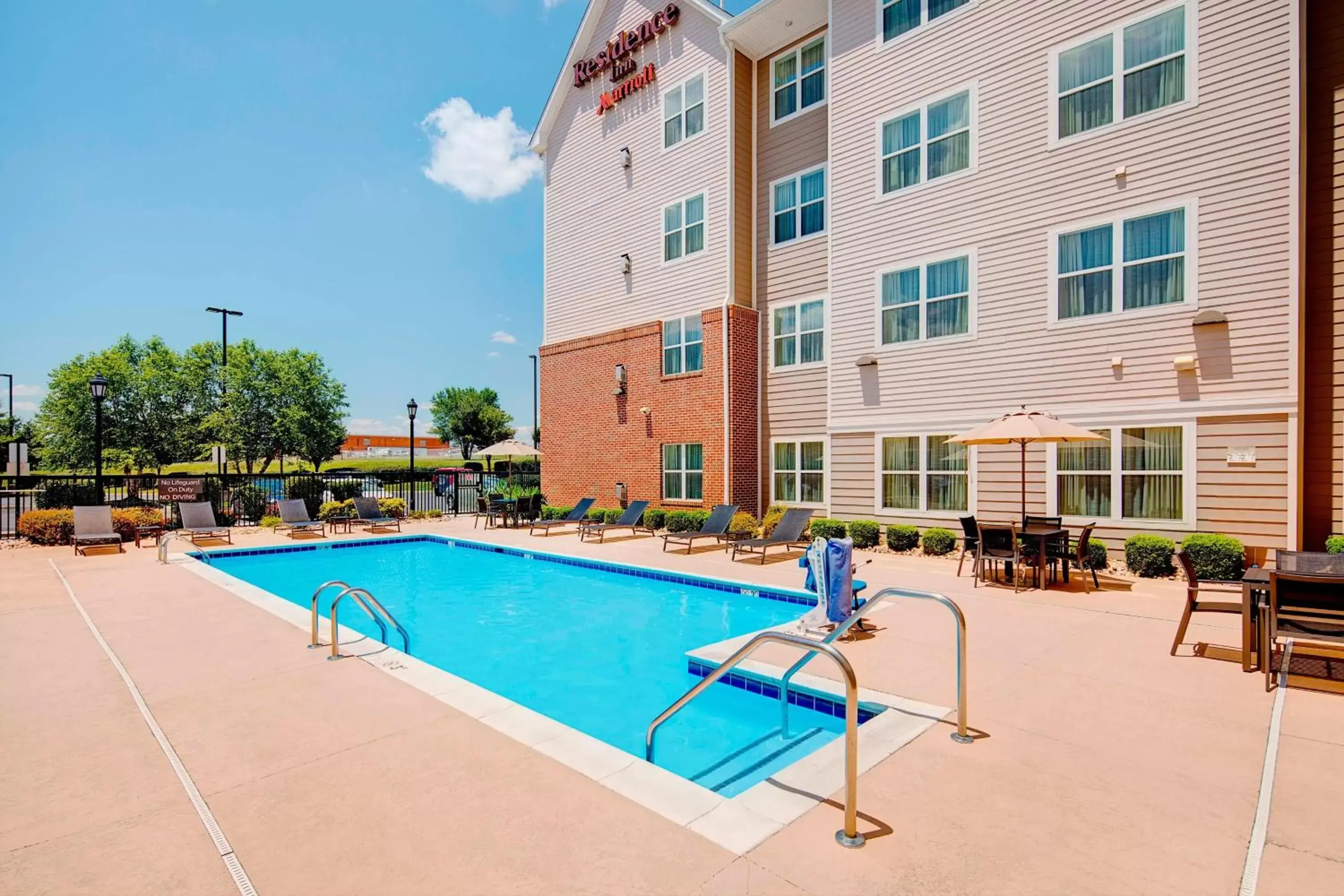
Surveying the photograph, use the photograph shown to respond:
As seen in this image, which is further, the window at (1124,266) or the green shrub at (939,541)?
the green shrub at (939,541)

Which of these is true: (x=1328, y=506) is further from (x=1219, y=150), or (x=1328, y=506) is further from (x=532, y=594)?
(x=532, y=594)

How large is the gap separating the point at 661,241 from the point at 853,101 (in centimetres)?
565

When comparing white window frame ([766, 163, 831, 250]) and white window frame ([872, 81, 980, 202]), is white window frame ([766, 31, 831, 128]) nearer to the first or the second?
white window frame ([766, 163, 831, 250])

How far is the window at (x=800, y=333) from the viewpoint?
1415cm

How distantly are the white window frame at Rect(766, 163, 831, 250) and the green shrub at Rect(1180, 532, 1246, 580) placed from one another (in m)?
8.81

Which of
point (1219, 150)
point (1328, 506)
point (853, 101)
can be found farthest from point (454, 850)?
point (853, 101)

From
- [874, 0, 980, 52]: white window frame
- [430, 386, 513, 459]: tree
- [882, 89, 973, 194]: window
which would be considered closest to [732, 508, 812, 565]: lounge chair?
[882, 89, 973, 194]: window

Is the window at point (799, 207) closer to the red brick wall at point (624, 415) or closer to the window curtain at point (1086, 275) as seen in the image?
the red brick wall at point (624, 415)

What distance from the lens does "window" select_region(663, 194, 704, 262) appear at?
15.6 meters

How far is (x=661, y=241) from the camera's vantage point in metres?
16.5

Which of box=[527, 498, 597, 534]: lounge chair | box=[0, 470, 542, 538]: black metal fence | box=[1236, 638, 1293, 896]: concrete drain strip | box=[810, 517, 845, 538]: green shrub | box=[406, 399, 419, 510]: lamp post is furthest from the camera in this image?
box=[406, 399, 419, 510]: lamp post

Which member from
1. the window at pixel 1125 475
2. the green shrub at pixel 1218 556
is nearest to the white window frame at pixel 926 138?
the window at pixel 1125 475

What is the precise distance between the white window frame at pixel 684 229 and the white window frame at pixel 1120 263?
24.8 feet

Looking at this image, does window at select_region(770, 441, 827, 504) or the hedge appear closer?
the hedge
